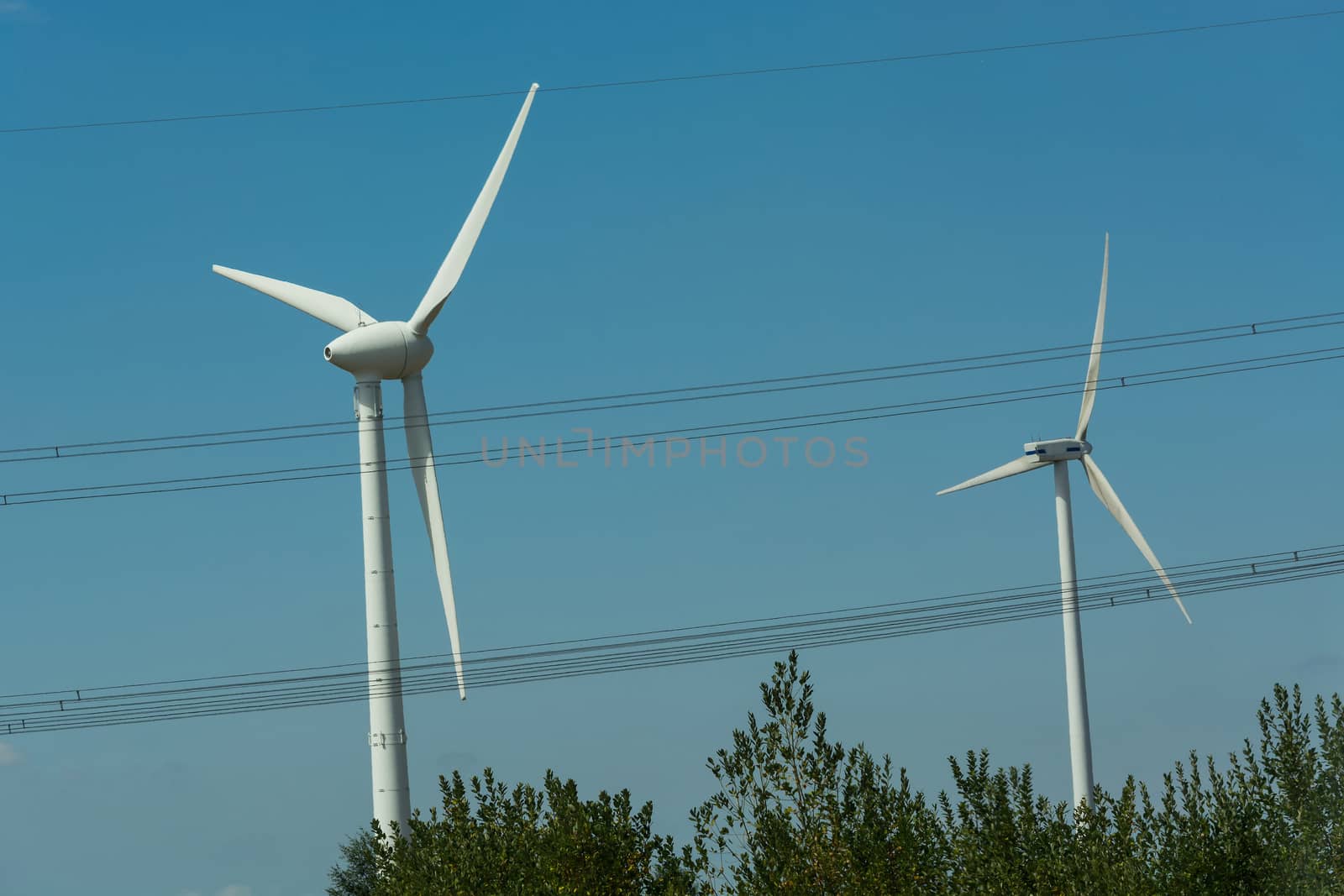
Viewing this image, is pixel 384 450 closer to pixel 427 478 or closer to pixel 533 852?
pixel 427 478

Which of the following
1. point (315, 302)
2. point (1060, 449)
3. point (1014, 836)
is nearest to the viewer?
point (1014, 836)

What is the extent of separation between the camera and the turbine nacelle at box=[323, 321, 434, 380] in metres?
59.8

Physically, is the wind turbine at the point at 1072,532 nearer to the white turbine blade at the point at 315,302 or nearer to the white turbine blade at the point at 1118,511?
the white turbine blade at the point at 1118,511

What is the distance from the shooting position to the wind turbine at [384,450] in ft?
186

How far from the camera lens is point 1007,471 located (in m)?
70.8

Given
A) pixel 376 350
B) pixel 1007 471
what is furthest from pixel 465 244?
pixel 1007 471

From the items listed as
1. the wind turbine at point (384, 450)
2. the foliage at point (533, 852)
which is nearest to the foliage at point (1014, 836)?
the foliage at point (533, 852)

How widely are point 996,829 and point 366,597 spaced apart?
3093cm

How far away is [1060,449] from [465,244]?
1032 inches

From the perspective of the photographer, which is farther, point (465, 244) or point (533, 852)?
point (465, 244)

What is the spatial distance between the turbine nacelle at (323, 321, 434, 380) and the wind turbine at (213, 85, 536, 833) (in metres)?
0.03

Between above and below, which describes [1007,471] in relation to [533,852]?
above

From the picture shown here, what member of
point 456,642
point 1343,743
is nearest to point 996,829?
point 1343,743

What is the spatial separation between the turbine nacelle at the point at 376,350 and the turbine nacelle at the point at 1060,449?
26470 millimetres
